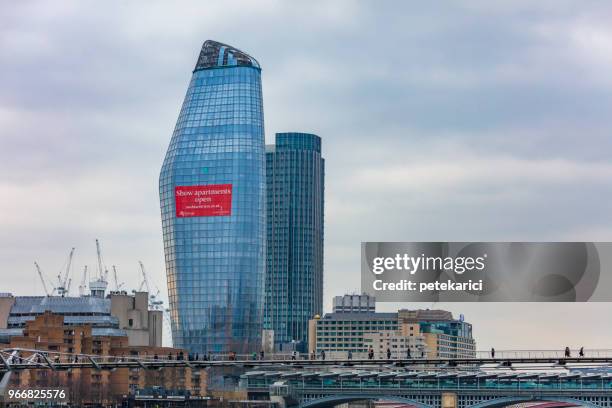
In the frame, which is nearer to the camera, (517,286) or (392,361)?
(517,286)

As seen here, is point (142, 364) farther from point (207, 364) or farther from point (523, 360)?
point (523, 360)

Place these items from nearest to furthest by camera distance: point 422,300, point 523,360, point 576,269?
point 422,300 < point 576,269 < point 523,360

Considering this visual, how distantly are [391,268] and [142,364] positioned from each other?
1851 inches

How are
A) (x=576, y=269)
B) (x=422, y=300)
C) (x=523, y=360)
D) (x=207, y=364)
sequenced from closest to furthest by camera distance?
(x=422, y=300) → (x=576, y=269) → (x=523, y=360) → (x=207, y=364)

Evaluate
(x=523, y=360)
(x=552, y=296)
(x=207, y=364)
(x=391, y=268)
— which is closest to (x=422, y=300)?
(x=391, y=268)

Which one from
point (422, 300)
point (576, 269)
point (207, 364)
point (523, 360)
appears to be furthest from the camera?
point (207, 364)

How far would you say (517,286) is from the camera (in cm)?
11106

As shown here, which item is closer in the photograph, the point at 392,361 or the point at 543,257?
the point at 543,257

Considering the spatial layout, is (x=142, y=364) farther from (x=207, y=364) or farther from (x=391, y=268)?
(x=391, y=268)

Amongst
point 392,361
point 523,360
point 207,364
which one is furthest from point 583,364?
point 207,364

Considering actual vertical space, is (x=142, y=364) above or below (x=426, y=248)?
below

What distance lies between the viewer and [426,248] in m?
113

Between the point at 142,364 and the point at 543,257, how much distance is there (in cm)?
5002

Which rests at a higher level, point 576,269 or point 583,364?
point 576,269
